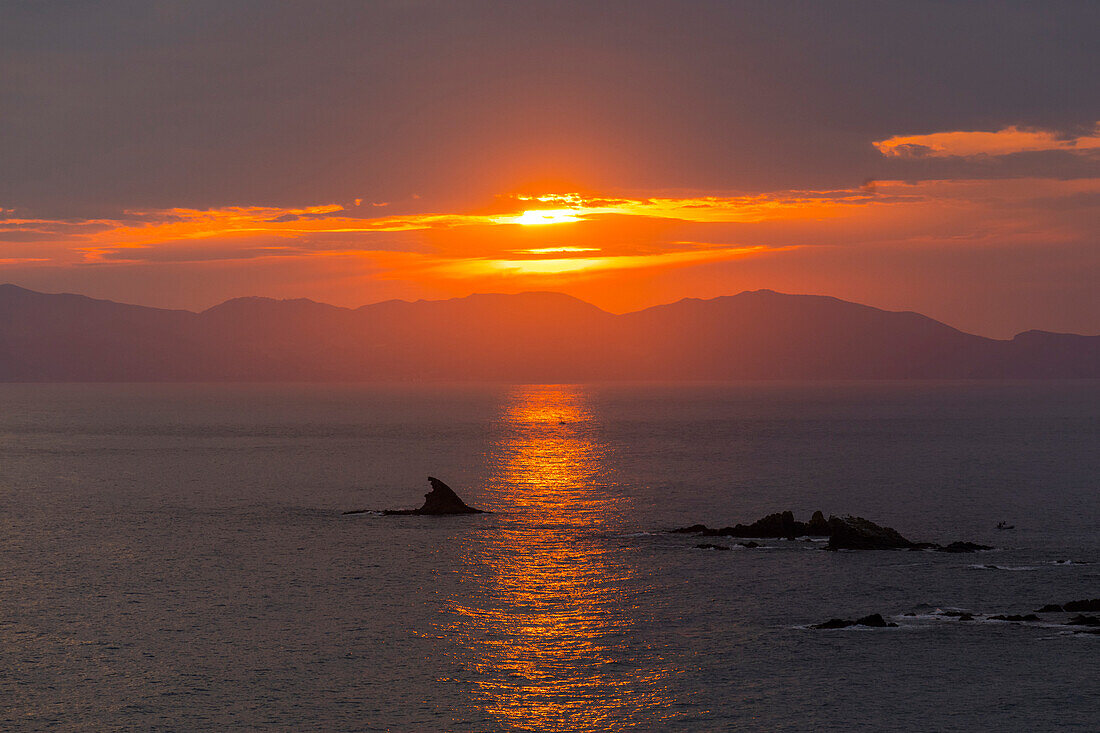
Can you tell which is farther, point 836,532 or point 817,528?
point 817,528

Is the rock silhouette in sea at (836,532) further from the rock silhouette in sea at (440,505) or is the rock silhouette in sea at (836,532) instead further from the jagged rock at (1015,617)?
the rock silhouette in sea at (440,505)

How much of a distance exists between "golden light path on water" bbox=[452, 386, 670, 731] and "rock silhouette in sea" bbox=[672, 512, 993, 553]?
1008cm

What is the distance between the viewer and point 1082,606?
191ft

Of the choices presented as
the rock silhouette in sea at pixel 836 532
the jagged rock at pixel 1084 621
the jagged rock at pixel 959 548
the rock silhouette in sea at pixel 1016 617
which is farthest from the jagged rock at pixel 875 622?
the jagged rock at pixel 959 548

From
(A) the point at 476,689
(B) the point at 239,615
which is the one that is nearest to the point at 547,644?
(A) the point at 476,689

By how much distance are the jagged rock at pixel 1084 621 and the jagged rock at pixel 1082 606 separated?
2156 millimetres

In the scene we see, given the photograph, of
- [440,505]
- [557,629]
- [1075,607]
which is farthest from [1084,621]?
[440,505]

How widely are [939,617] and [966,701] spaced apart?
42.6 ft

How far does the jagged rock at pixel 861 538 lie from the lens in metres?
79.6

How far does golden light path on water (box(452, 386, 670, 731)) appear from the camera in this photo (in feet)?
147

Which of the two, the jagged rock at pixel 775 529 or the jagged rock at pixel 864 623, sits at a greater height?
the jagged rock at pixel 775 529

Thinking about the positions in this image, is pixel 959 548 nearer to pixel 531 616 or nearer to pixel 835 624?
pixel 835 624

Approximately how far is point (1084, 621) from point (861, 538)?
82.0 feet

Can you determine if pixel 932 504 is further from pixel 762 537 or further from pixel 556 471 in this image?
pixel 556 471
